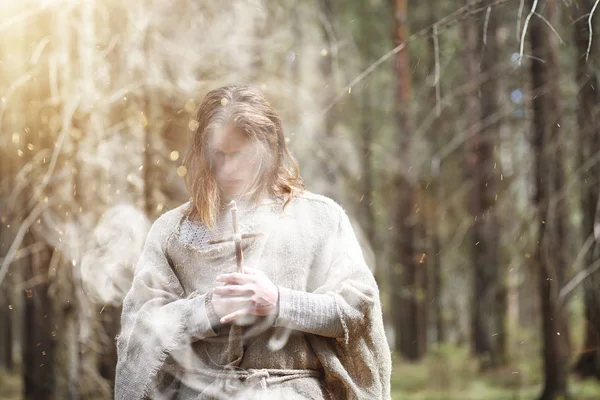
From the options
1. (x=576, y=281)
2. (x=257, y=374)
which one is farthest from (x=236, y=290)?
(x=576, y=281)

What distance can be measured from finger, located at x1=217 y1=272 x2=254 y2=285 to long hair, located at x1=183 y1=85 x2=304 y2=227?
0.29 m

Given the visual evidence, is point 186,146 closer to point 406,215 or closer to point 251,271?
point 251,271

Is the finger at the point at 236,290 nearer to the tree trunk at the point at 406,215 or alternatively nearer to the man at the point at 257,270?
the man at the point at 257,270

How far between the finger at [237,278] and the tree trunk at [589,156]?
1.63 m

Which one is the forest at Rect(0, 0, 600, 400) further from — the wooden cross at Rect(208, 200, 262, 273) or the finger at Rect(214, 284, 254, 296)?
the finger at Rect(214, 284, 254, 296)

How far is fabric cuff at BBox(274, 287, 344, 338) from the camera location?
6.94ft

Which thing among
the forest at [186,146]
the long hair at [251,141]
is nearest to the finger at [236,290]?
the long hair at [251,141]

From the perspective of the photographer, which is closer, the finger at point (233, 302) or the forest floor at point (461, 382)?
the finger at point (233, 302)

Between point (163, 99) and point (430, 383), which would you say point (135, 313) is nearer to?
point (163, 99)

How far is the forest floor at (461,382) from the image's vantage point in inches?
327

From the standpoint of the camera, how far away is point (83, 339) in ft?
15.3

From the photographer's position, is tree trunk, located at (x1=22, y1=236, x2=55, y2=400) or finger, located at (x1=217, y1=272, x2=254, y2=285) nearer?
finger, located at (x1=217, y1=272, x2=254, y2=285)

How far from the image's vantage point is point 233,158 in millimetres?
2262

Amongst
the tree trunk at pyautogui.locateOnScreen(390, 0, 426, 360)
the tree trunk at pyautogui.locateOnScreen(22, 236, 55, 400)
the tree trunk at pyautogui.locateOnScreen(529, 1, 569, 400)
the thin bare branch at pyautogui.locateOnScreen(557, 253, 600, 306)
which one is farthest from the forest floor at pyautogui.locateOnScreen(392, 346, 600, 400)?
the tree trunk at pyautogui.locateOnScreen(22, 236, 55, 400)
